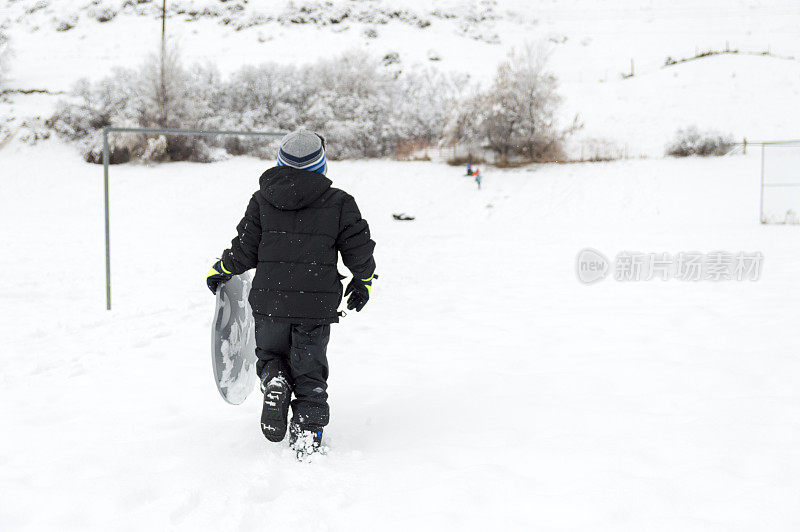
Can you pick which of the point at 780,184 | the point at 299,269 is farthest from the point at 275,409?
the point at 780,184

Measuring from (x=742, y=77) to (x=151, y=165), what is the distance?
25.4 meters

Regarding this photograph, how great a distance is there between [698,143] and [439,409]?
20289 millimetres

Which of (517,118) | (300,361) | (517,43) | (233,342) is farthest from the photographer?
(517,43)

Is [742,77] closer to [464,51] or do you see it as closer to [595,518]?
[464,51]

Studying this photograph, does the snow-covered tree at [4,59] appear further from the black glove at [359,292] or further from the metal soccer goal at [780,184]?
the black glove at [359,292]

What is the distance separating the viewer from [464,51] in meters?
31.5

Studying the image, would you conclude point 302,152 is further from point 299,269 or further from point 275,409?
point 275,409

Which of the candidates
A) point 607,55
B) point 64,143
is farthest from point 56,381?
point 607,55

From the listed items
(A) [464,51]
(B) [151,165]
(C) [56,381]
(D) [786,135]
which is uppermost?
(A) [464,51]

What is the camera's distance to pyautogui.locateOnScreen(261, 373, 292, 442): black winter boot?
267 centimetres

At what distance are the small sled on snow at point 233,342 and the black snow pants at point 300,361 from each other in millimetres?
350

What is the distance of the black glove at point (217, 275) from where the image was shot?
298 centimetres

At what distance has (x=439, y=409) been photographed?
3602 millimetres

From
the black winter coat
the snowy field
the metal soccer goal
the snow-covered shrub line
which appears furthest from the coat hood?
the snow-covered shrub line
